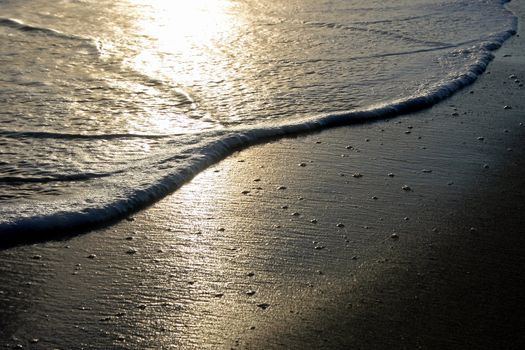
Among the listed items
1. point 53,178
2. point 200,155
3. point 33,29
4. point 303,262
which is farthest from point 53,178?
point 33,29

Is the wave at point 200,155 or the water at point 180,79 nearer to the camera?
the wave at point 200,155

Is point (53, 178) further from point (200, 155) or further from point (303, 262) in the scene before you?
point (303, 262)

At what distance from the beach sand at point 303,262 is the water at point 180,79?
32 centimetres

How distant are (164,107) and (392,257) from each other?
2488mm

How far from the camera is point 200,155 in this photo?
4531 millimetres

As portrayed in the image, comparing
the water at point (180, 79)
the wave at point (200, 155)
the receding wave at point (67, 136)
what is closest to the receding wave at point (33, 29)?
the water at point (180, 79)

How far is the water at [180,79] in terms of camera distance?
4.25m

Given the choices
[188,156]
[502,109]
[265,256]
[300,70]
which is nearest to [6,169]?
[188,156]

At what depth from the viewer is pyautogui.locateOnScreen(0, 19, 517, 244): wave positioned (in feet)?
12.1

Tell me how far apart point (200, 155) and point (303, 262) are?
138cm

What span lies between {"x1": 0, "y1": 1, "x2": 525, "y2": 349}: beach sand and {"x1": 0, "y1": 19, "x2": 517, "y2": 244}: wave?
0.09m

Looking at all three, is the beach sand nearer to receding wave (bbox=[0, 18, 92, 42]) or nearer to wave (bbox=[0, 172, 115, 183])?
wave (bbox=[0, 172, 115, 183])

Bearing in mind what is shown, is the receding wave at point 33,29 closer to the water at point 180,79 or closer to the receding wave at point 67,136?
the water at point 180,79

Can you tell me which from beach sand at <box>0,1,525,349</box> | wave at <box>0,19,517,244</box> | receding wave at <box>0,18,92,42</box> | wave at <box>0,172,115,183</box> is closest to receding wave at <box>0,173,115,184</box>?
wave at <box>0,172,115,183</box>
